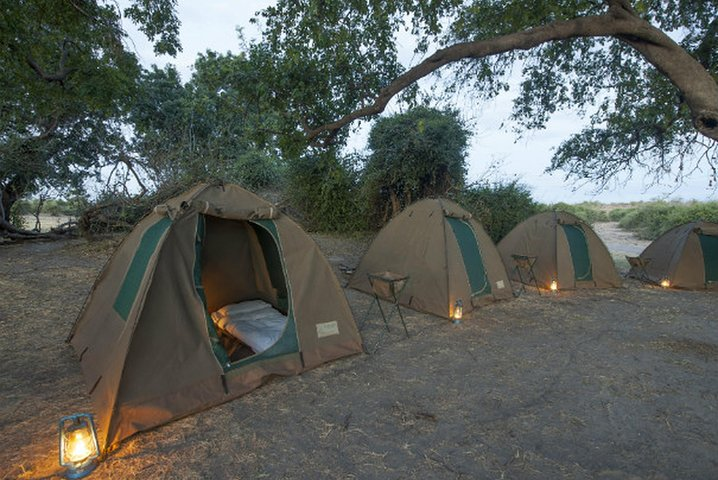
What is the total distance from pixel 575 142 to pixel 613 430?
9.06 metres

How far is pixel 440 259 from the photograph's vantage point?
20.6 feet

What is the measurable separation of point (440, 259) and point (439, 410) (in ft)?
10.2

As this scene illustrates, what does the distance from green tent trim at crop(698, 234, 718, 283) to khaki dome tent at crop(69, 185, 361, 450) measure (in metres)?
8.59

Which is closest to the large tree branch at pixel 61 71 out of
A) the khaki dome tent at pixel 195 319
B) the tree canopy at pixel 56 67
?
the tree canopy at pixel 56 67

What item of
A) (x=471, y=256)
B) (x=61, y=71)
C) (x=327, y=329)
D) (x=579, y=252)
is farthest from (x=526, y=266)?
(x=61, y=71)

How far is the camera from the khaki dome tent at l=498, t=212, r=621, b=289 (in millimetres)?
8102

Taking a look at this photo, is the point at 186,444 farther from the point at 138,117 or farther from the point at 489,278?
the point at 138,117

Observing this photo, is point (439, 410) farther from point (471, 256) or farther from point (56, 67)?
point (56, 67)

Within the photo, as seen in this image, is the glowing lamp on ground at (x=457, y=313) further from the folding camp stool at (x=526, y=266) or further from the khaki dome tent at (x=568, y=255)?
the khaki dome tent at (x=568, y=255)

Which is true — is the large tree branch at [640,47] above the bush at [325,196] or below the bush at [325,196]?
above

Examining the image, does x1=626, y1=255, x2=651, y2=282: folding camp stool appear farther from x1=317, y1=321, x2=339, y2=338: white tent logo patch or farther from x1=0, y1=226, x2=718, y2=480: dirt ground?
x1=317, y1=321, x2=339, y2=338: white tent logo patch

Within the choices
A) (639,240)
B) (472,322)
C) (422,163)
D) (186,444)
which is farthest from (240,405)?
(639,240)

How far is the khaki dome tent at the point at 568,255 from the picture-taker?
319 inches

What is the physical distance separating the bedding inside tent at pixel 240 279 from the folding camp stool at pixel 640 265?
8.28 meters
